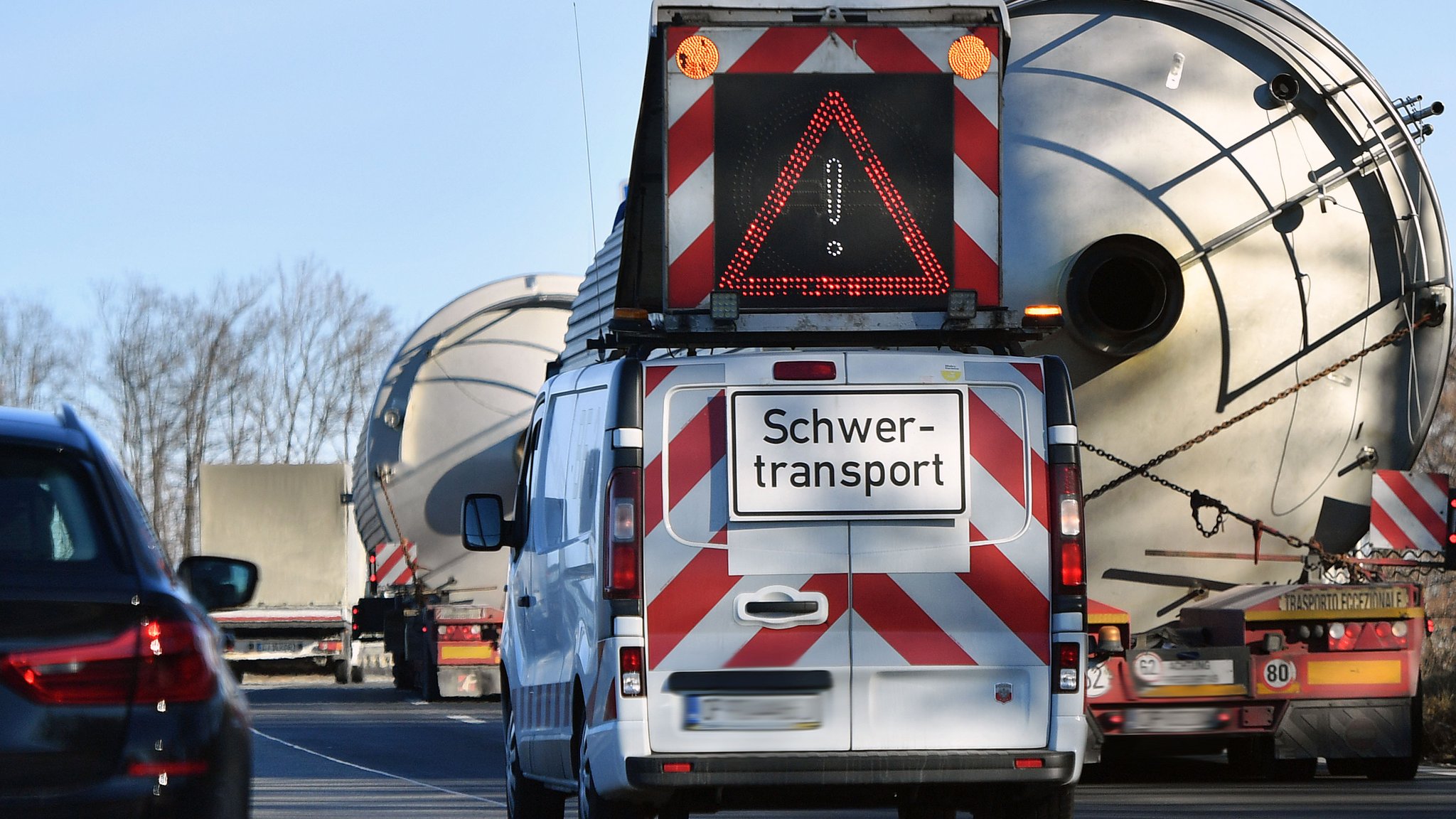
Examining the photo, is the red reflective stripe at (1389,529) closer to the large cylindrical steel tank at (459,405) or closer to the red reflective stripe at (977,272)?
the red reflective stripe at (977,272)

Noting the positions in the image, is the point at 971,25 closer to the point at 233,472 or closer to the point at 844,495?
the point at 844,495

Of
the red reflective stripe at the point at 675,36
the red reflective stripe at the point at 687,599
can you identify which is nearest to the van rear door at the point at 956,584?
the red reflective stripe at the point at 687,599

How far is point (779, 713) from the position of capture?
23.4ft

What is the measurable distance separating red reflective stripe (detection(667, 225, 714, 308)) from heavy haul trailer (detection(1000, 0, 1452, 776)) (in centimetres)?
304

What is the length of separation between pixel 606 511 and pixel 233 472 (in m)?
27.1

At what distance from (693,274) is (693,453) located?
1.35m

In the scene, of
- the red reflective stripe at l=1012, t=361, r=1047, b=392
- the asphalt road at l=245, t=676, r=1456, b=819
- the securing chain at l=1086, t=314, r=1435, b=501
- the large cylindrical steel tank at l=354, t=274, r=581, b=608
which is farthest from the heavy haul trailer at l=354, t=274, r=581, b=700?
the red reflective stripe at l=1012, t=361, r=1047, b=392

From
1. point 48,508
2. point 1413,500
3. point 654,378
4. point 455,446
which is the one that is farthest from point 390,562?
point 48,508

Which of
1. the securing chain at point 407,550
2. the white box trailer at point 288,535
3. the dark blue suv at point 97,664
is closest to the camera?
the dark blue suv at point 97,664

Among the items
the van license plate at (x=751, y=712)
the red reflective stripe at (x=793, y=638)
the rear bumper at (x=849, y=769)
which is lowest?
the rear bumper at (x=849, y=769)

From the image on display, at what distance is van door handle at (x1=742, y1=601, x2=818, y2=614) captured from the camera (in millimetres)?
7176

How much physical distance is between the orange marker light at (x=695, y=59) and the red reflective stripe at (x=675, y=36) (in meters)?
0.01

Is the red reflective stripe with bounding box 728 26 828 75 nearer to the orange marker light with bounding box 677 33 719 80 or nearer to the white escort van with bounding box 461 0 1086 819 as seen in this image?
the orange marker light with bounding box 677 33 719 80

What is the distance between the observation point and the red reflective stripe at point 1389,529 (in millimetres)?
11508
